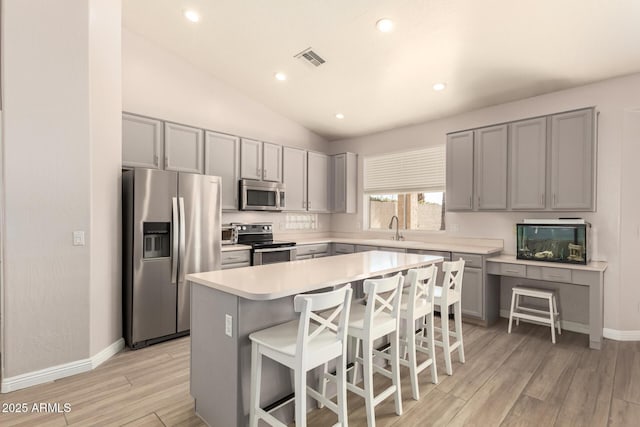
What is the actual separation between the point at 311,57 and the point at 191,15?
4.40ft

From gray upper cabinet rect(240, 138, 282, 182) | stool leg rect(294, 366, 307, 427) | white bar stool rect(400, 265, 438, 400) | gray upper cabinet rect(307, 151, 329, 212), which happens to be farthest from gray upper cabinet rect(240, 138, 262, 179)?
stool leg rect(294, 366, 307, 427)

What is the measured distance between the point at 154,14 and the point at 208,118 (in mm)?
1419

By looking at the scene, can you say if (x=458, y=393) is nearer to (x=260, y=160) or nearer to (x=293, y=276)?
(x=293, y=276)

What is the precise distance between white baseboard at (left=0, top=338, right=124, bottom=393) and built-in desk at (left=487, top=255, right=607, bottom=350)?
4.17 metres

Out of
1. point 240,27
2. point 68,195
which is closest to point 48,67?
point 68,195

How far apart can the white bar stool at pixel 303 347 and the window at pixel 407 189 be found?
3603mm

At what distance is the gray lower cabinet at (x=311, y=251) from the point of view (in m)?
4.97

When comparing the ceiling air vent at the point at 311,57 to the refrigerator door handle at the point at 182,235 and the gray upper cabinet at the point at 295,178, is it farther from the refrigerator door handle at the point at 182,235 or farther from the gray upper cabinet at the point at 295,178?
the refrigerator door handle at the point at 182,235

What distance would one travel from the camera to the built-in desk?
3166mm

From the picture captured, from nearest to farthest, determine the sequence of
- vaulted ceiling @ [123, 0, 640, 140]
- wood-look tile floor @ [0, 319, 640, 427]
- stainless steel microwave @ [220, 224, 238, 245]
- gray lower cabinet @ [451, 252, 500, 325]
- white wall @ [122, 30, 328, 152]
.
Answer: wood-look tile floor @ [0, 319, 640, 427]
vaulted ceiling @ [123, 0, 640, 140]
gray lower cabinet @ [451, 252, 500, 325]
white wall @ [122, 30, 328, 152]
stainless steel microwave @ [220, 224, 238, 245]

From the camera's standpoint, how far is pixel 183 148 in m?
4.05

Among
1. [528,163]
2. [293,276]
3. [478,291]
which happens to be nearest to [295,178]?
[478,291]

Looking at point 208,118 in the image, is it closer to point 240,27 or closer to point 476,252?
point 240,27

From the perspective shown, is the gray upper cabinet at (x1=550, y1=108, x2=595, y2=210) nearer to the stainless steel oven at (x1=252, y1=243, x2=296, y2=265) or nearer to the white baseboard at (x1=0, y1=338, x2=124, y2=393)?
the stainless steel oven at (x1=252, y1=243, x2=296, y2=265)
